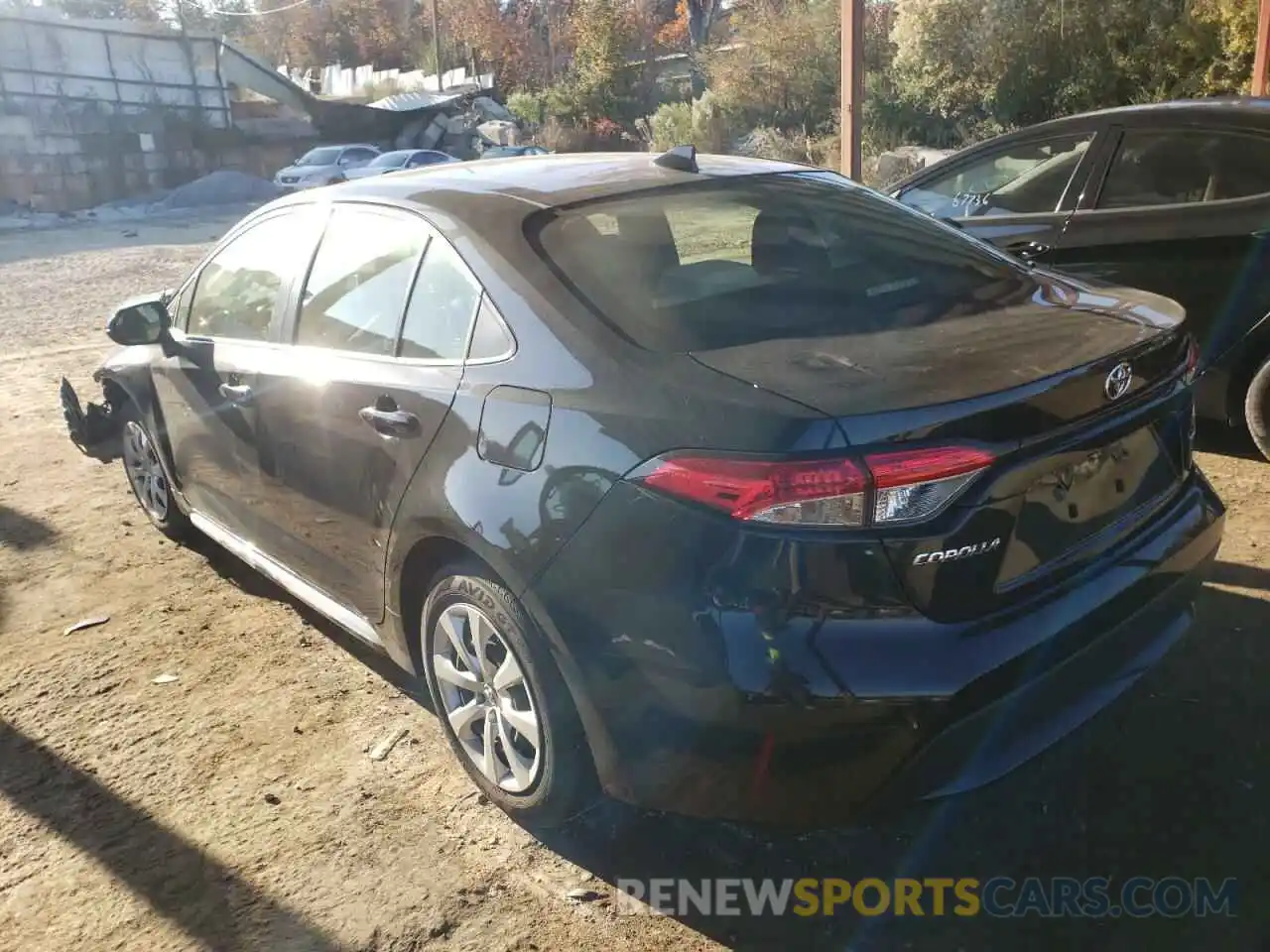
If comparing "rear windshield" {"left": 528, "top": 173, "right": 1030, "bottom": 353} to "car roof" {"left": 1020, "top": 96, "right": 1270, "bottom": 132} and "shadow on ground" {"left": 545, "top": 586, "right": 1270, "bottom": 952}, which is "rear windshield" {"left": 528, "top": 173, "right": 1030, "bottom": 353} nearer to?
"shadow on ground" {"left": 545, "top": 586, "right": 1270, "bottom": 952}

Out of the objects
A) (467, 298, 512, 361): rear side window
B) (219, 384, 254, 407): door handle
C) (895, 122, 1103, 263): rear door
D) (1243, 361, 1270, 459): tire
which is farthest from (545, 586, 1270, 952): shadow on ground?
(895, 122, 1103, 263): rear door

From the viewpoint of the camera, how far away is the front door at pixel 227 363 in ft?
12.0

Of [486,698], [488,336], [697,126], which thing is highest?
[697,126]

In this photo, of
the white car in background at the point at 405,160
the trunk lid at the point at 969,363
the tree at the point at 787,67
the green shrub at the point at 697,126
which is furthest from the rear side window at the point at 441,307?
the white car in background at the point at 405,160

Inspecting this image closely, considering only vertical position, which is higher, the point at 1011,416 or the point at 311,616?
the point at 1011,416

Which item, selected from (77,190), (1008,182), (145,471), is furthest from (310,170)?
(1008,182)

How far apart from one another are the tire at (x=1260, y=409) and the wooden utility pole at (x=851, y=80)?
20.1 ft

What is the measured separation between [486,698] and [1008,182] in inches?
169

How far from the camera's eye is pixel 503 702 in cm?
272

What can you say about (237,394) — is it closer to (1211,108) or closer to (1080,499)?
(1080,499)

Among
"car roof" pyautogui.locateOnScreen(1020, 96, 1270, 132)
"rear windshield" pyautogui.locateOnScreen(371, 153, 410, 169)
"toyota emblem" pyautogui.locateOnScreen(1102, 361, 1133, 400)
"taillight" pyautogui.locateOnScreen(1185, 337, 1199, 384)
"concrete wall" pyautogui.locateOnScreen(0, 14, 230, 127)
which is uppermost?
"concrete wall" pyautogui.locateOnScreen(0, 14, 230, 127)

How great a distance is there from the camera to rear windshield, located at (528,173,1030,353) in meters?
2.56

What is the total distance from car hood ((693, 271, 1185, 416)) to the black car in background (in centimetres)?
198

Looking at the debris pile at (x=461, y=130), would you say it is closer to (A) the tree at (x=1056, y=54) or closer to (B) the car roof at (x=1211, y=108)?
(A) the tree at (x=1056, y=54)
